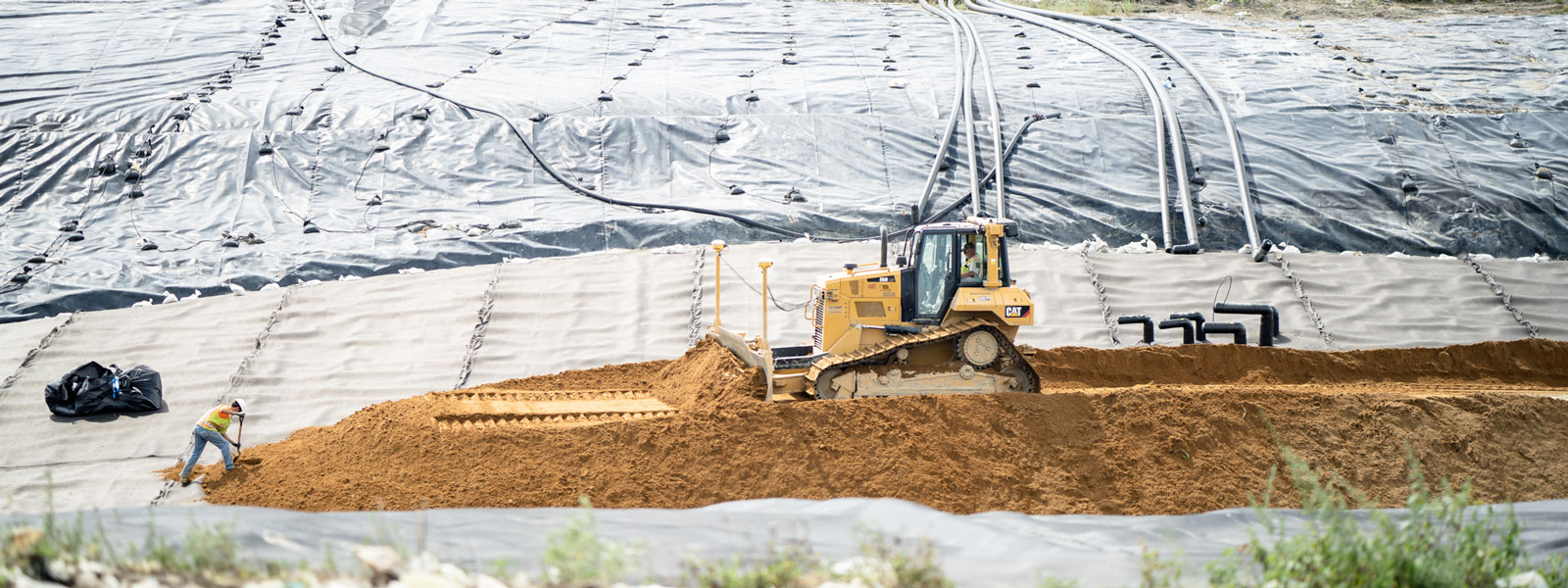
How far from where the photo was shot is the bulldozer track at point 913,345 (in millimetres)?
9109

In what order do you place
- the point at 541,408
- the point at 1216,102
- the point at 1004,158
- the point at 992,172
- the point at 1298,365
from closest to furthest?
1. the point at 541,408
2. the point at 1298,365
3. the point at 992,172
4. the point at 1004,158
5. the point at 1216,102

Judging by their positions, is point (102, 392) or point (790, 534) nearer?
point (790, 534)

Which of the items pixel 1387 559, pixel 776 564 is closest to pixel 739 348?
pixel 776 564

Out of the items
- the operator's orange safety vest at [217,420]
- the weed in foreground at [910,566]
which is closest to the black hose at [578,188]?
the operator's orange safety vest at [217,420]

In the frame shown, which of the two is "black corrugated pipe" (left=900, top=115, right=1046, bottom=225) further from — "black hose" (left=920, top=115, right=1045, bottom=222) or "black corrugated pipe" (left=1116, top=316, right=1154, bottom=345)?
"black corrugated pipe" (left=1116, top=316, right=1154, bottom=345)

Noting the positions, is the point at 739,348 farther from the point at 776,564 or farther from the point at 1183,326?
the point at 1183,326

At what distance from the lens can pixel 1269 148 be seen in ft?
50.8

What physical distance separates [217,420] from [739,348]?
4470mm

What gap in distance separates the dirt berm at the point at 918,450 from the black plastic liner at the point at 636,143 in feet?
17.3

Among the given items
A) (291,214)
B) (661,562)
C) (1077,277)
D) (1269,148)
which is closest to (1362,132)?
(1269,148)

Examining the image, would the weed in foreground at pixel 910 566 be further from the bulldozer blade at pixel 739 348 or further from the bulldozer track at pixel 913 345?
the bulldozer blade at pixel 739 348

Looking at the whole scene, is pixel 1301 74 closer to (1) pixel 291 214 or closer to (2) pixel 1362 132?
(2) pixel 1362 132

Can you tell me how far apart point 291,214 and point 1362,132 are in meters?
15.8

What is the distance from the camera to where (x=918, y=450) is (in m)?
8.26
